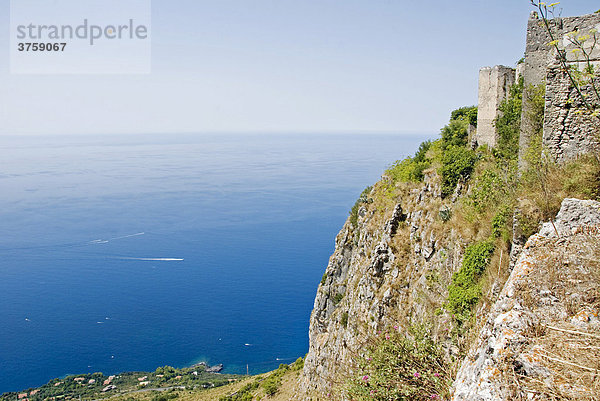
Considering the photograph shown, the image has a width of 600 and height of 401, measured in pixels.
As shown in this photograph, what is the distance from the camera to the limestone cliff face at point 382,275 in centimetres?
1115

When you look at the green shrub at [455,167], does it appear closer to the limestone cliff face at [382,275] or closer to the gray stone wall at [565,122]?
the limestone cliff face at [382,275]

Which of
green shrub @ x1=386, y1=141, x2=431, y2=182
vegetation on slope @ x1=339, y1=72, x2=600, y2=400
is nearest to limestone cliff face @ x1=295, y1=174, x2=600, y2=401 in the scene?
vegetation on slope @ x1=339, y1=72, x2=600, y2=400

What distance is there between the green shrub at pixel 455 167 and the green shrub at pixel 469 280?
12.1ft

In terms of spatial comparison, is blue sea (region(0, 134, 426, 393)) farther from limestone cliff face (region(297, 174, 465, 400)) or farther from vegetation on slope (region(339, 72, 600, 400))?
vegetation on slope (region(339, 72, 600, 400))

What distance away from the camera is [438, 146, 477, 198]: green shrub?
41.2 ft

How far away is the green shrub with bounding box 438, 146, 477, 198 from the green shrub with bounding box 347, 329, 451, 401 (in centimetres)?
705

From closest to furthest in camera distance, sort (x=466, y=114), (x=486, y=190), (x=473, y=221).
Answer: (x=473, y=221) → (x=486, y=190) → (x=466, y=114)

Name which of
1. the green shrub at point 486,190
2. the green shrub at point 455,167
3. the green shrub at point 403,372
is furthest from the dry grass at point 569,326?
the green shrub at point 455,167

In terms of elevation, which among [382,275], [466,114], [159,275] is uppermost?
[466,114]

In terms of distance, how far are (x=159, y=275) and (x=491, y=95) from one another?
74.9 meters

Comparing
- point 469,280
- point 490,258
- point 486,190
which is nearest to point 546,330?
point 490,258

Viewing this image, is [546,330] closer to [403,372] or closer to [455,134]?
[403,372]

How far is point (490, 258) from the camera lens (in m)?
8.73

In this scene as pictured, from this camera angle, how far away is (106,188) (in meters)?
142
